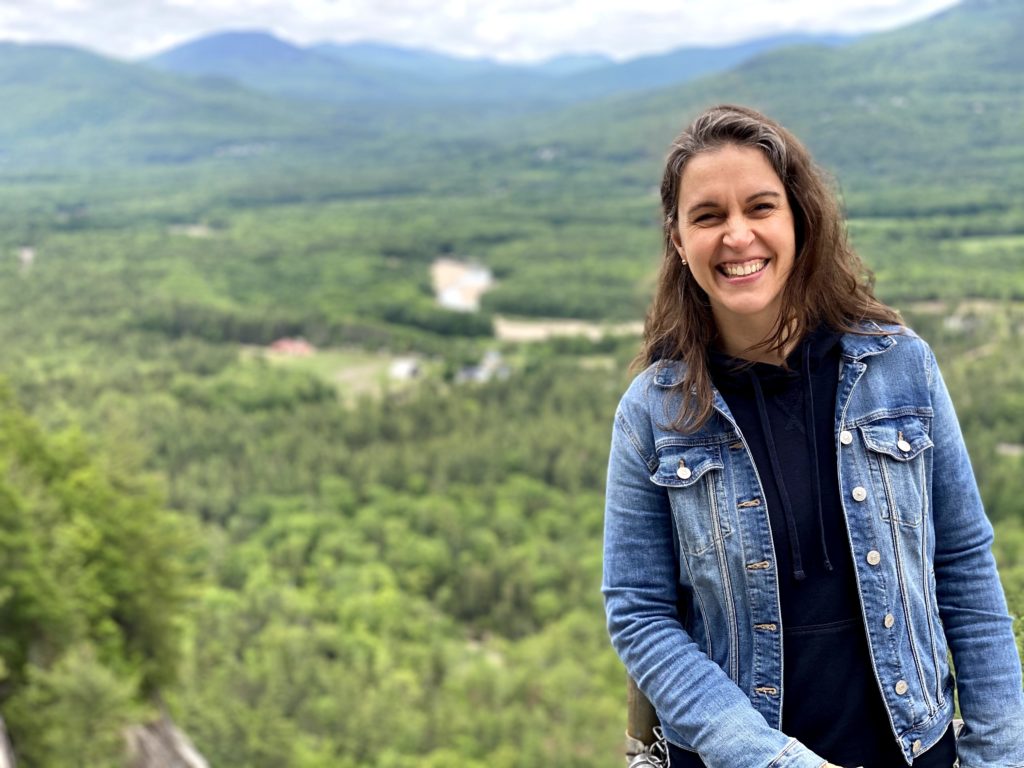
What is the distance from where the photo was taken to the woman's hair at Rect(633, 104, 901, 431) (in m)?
2.72

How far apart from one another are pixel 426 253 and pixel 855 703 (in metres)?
112

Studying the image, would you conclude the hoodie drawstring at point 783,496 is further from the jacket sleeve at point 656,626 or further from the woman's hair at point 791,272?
the jacket sleeve at point 656,626

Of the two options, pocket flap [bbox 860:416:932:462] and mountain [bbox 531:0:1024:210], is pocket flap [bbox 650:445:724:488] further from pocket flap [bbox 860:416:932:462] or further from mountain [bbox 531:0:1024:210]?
mountain [bbox 531:0:1024:210]

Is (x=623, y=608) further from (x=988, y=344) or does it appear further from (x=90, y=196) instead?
(x=90, y=196)

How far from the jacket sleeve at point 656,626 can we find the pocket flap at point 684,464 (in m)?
0.06

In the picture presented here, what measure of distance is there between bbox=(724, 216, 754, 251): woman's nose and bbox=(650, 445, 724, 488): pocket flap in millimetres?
572

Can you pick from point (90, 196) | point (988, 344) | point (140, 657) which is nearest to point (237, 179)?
point (90, 196)

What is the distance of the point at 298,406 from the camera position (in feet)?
200

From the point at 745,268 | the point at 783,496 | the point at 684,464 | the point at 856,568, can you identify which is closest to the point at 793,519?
the point at 783,496

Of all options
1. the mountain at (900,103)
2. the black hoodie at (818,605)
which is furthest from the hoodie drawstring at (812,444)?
the mountain at (900,103)

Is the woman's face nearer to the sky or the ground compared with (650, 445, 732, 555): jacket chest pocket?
nearer to the sky

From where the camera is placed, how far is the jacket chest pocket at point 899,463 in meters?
2.64

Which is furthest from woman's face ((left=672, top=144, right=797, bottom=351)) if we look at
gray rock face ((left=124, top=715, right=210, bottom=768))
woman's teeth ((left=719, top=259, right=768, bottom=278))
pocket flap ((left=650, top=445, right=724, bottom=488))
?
gray rock face ((left=124, top=715, right=210, bottom=768))

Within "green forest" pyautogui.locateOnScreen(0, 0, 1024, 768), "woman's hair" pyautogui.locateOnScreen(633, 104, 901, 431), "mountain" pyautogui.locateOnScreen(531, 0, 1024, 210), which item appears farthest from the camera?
"mountain" pyautogui.locateOnScreen(531, 0, 1024, 210)
